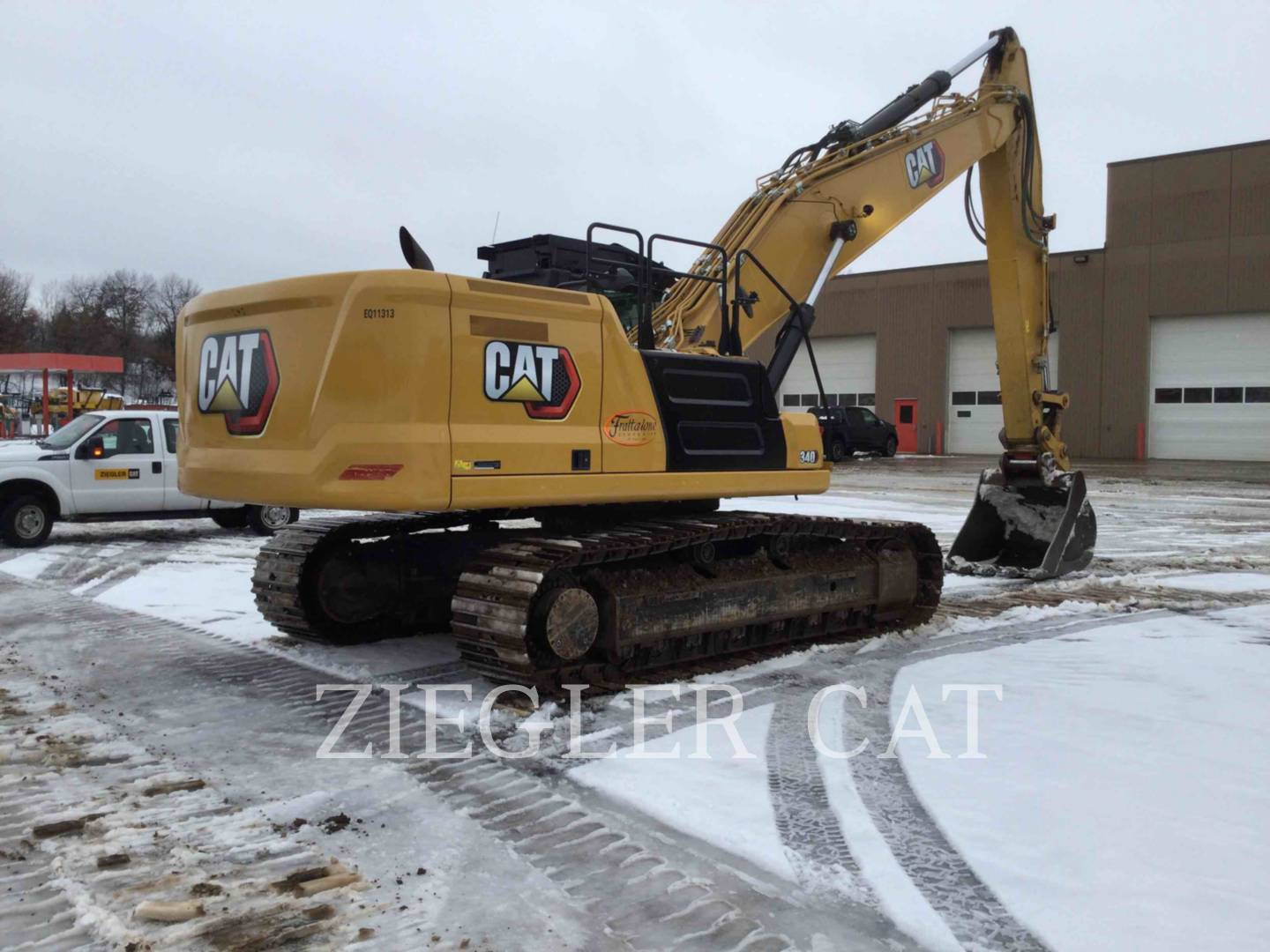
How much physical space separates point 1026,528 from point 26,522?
35.7 ft

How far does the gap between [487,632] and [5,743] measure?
222cm

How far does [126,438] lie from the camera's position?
42.6 ft

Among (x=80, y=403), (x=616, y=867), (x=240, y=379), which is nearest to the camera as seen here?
(x=616, y=867)

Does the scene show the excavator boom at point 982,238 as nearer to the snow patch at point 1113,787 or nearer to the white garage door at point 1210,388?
the snow patch at point 1113,787

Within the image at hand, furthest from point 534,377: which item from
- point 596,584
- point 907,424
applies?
point 907,424

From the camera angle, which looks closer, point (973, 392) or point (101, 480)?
Result: point (101, 480)

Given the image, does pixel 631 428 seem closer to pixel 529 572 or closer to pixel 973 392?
pixel 529 572

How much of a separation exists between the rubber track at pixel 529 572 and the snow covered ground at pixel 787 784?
28 centimetres

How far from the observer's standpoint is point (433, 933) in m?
3.09

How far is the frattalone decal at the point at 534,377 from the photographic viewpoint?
5359mm

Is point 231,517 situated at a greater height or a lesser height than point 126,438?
lesser

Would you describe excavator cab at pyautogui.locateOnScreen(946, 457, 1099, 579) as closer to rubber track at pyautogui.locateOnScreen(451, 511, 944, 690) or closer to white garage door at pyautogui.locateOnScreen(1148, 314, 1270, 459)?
rubber track at pyautogui.locateOnScreen(451, 511, 944, 690)

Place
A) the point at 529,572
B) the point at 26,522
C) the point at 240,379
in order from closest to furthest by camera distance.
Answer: the point at 529,572 → the point at 240,379 → the point at 26,522

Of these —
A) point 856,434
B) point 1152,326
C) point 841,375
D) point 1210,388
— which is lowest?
point 856,434
